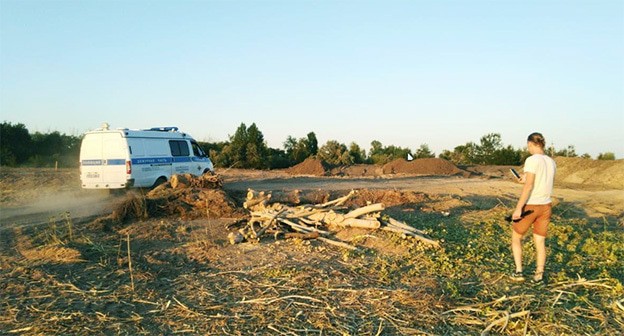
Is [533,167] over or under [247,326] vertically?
over

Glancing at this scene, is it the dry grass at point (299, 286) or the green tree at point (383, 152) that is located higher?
the green tree at point (383, 152)

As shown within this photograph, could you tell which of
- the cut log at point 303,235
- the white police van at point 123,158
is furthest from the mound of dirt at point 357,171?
the cut log at point 303,235

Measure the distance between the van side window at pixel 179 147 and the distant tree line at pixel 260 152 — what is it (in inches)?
279

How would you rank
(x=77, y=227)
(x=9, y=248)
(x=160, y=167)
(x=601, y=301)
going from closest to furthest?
(x=601, y=301) → (x=9, y=248) → (x=77, y=227) → (x=160, y=167)

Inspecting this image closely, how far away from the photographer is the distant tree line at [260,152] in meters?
27.6

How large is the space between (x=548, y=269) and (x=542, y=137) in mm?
1988

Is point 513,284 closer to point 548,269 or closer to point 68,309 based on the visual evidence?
point 548,269

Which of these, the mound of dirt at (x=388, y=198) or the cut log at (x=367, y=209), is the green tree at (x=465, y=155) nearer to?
the mound of dirt at (x=388, y=198)

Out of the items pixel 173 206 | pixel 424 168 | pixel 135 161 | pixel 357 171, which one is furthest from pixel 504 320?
pixel 424 168

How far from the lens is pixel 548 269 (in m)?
7.09

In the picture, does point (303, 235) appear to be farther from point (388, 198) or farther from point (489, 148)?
point (489, 148)

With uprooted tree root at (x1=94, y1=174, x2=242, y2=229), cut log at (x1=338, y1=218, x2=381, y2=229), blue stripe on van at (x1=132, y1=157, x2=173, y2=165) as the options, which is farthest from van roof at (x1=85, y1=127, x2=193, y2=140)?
cut log at (x1=338, y1=218, x2=381, y2=229)

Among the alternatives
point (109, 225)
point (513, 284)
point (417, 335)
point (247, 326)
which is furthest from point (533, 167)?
point (109, 225)

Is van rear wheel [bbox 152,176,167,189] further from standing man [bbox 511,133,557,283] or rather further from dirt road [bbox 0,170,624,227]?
standing man [bbox 511,133,557,283]
